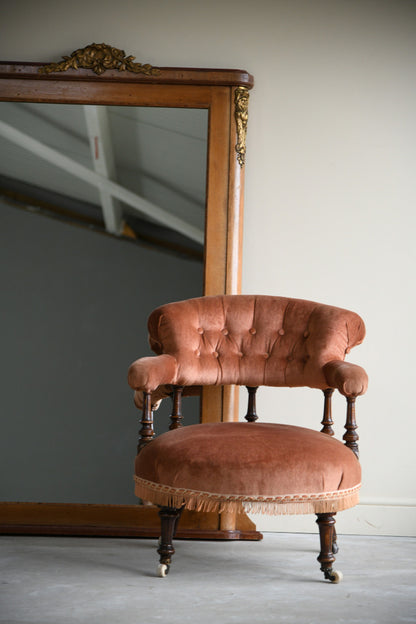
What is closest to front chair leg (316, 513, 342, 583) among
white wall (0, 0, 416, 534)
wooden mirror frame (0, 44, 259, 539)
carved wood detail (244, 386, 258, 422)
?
carved wood detail (244, 386, 258, 422)

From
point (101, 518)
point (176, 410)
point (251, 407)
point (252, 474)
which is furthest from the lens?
point (101, 518)

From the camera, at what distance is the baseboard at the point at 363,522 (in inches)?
114

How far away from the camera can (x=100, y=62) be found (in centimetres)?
292

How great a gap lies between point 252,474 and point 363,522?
47.2 inches

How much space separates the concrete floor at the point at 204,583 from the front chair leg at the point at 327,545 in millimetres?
32

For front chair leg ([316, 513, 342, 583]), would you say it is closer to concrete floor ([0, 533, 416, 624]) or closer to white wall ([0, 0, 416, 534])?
concrete floor ([0, 533, 416, 624])

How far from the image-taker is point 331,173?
302 centimetres

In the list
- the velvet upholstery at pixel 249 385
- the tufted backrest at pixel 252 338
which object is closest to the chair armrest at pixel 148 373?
the velvet upholstery at pixel 249 385

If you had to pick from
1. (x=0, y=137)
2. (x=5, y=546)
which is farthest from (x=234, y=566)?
(x=0, y=137)

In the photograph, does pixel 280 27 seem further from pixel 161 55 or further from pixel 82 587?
pixel 82 587

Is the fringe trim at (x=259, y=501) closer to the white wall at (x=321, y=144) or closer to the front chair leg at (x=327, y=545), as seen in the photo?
the front chair leg at (x=327, y=545)

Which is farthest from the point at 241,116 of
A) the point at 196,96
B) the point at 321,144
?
the point at 321,144

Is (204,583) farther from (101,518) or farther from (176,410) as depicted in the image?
(101,518)

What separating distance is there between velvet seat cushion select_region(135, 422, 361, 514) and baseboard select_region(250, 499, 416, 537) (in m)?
0.88
